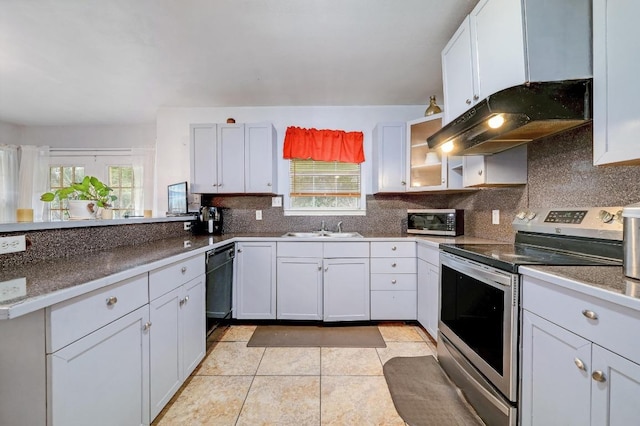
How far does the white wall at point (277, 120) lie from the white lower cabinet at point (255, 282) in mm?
919

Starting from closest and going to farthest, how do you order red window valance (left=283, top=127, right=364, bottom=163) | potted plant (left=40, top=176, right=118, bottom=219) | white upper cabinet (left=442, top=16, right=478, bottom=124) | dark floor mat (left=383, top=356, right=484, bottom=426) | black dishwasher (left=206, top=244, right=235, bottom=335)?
dark floor mat (left=383, top=356, right=484, bottom=426), white upper cabinet (left=442, top=16, right=478, bottom=124), potted plant (left=40, top=176, right=118, bottom=219), black dishwasher (left=206, top=244, right=235, bottom=335), red window valance (left=283, top=127, right=364, bottom=163)

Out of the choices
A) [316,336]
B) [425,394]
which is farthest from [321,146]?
[425,394]

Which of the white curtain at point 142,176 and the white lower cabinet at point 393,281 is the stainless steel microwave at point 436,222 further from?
the white curtain at point 142,176

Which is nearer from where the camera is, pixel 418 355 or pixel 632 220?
pixel 632 220

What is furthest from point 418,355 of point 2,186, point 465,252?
point 2,186

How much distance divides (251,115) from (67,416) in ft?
9.84

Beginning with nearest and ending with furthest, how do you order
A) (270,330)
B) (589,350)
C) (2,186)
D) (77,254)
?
(589,350) < (77,254) < (270,330) < (2,186)

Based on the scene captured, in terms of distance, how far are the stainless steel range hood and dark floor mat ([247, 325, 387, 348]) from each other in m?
1.81

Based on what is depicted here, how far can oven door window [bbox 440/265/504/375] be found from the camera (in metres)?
1.28

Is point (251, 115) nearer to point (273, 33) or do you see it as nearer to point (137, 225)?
point (273, 33)

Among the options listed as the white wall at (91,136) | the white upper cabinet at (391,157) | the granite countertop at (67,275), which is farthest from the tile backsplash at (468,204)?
the white wall at (91,136)

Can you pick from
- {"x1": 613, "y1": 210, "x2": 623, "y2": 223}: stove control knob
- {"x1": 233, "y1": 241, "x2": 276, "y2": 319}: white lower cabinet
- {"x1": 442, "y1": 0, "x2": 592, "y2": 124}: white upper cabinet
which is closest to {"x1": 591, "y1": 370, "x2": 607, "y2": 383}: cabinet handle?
{"x1": 613, "y1": 210, "x2": 623, "y2": 223}: stove control knob

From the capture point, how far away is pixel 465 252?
1.56 metres

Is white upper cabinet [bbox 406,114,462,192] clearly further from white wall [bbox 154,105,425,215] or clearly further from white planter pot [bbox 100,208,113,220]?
white planter pot [bbox 100,208,113,220]
